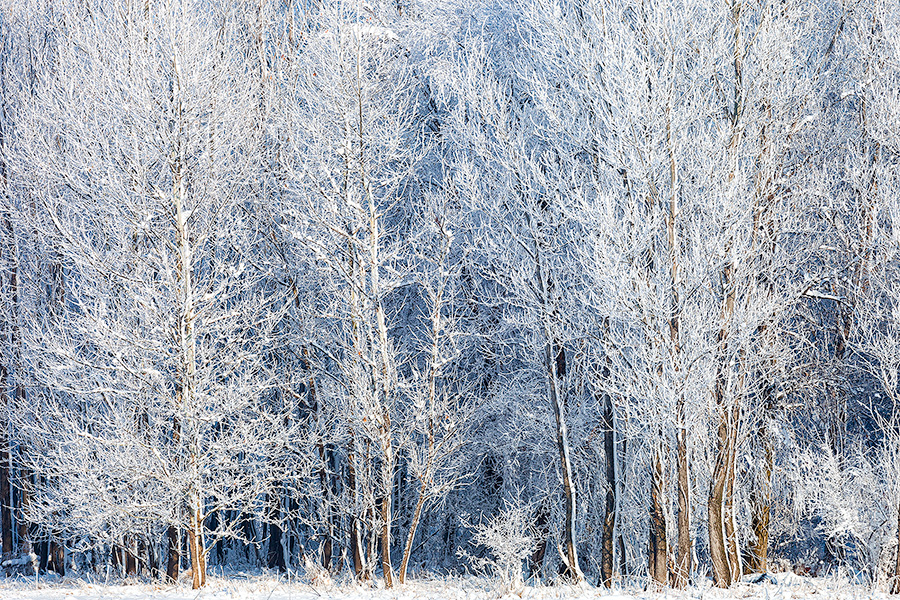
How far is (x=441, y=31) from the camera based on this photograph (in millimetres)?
12914

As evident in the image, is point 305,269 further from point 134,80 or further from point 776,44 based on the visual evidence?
point 776,44

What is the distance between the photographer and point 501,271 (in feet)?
35.6

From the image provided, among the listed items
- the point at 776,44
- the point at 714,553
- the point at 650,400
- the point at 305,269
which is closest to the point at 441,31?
the point at 305,269

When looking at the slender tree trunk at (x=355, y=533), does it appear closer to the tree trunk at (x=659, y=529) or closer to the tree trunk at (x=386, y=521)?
the tree trunk at (x=386, y=521)

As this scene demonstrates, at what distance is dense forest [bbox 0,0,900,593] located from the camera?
8672 millimetres

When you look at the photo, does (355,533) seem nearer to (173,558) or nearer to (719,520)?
(173,558)

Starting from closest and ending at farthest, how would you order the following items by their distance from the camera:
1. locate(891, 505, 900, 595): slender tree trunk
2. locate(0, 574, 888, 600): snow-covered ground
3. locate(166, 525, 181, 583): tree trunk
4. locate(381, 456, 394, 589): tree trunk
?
locate(0, 574, 888, 600): snow-covered ground < locate(891, 505, 900, 595): slender tree trunk < locate(381, 456, 394, 589): tree trunk < locate(166, 525, 181, 583): tree trunk

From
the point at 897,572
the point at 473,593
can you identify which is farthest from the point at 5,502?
the point at 897,572

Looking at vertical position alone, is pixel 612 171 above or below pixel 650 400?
above

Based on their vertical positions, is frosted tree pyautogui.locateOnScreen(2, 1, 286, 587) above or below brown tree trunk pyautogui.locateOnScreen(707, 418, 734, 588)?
above

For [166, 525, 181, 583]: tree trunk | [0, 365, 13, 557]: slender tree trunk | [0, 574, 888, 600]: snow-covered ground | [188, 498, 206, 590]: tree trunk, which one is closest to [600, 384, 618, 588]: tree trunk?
[0, 574, 888, 600]: snow-covered ground

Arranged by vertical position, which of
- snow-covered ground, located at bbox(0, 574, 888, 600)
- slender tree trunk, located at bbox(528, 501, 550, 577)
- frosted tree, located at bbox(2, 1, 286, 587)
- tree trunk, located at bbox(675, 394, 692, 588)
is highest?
frosted tree, located at bbox(2, 1, 286, 587)

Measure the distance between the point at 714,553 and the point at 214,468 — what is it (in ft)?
21.1

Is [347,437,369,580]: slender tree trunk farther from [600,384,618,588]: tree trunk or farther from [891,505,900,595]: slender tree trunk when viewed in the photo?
[891,505,900,595]: slender tree trunk
